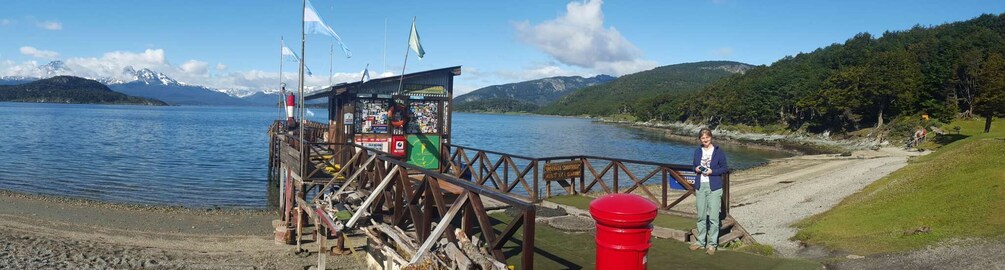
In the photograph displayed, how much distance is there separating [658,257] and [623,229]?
482cm

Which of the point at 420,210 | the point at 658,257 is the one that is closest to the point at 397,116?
the point at 420,210

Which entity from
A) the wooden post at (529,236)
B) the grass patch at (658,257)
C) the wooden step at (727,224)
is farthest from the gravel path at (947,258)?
the wooden post at (529,236)

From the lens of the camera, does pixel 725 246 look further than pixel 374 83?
No

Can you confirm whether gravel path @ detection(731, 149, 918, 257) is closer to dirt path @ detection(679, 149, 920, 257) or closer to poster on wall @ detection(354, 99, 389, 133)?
dirt path @ detection(679, 149, 920, 257)

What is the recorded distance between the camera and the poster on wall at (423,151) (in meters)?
17.8

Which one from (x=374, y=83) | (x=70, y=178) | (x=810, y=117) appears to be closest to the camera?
(x=374, y=83)

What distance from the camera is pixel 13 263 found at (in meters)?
12.8

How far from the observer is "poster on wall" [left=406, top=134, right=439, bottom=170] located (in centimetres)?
1775

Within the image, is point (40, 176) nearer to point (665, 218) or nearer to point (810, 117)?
point (665, 218)

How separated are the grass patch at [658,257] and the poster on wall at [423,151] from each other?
8.90 m

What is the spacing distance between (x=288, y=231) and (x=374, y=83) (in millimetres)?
4588

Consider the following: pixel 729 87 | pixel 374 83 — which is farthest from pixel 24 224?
pixel 729 87

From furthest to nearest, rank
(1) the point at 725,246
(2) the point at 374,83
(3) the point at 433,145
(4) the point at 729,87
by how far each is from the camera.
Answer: (4) the point at 729,87, (3) the point at 433,145, (2) the point at 374,83, (1) the point at 725,246

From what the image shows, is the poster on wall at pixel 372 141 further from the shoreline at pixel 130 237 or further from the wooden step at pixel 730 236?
the wooden step at pixel 730 236
